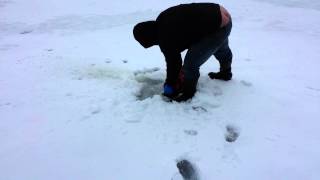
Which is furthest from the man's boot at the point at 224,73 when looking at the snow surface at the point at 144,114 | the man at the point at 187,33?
the man at the point at 187,33

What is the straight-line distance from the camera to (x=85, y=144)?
3.56 metres

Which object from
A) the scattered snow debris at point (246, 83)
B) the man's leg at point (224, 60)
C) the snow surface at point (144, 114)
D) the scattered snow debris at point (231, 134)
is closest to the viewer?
the snow surface at point (144, 114)

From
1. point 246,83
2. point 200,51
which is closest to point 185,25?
point 200,51

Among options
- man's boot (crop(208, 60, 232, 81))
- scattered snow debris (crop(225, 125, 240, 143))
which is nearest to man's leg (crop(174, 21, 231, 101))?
man's boot (crop(208, 60, 232, 81))

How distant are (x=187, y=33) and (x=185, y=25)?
0.10 metres

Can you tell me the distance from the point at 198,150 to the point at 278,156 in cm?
79

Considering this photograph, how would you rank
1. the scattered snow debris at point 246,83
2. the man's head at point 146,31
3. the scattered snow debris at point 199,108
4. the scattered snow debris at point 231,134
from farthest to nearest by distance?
the scattered snow debris at point 246,83 < the scattered snow debris at point 199,108 < the man's head at point 146,31 < the scattered snow debris at point 231,134

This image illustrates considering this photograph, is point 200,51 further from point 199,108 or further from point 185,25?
point 199,108

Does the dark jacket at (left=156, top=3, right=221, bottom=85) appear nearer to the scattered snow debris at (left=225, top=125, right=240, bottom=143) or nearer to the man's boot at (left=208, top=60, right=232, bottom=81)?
the man's boot at (left=208, top=60, right=232, bottom=81)

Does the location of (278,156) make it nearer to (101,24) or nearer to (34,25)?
(101,24)

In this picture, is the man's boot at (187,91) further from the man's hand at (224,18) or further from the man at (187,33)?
the man's hand at (224,18)

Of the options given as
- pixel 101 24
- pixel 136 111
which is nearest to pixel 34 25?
pixel 101 24

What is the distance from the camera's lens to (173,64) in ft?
13.1

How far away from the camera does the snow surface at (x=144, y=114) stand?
3.29 m
